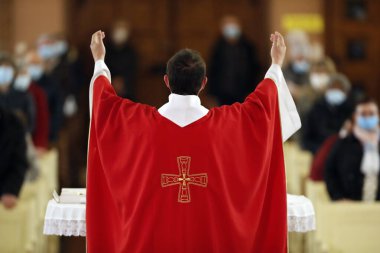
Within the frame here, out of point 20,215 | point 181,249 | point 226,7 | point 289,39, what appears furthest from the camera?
point 226,7

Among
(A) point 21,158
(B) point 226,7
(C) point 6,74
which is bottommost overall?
(A) point 21,158

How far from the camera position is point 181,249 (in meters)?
6.26

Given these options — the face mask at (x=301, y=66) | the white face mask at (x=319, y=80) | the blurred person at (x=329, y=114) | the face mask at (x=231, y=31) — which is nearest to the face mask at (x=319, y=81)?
the white face mask at (x=319, y=80)

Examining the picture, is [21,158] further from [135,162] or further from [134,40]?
[134,40]

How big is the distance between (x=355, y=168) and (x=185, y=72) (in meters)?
4.04

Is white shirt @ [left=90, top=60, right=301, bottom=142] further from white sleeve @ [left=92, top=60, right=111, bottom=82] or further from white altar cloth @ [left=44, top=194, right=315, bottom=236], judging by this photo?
white altar cloth @ [left=44, top=194, right=315, bottom=236]

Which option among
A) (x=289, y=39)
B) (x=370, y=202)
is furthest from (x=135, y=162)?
(x=289, y=39)

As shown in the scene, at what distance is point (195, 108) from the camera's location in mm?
6312

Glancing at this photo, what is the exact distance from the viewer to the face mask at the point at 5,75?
11.9 metres

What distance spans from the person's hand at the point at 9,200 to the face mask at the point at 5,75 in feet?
10.1

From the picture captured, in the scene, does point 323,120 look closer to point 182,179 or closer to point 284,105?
point 284,105

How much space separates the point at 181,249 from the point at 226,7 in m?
12.4

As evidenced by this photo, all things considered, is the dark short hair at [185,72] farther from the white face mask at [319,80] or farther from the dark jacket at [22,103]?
the white face mask at [319,80]

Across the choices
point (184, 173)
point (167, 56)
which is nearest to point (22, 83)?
point (167, 56)
